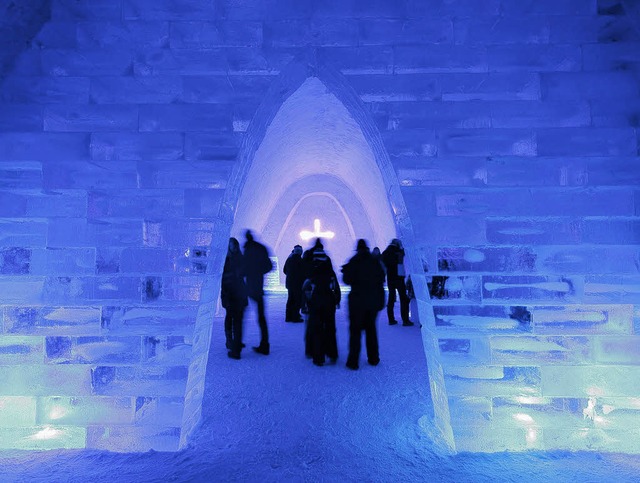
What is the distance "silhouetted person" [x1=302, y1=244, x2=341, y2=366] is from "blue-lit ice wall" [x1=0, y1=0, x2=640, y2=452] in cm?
185

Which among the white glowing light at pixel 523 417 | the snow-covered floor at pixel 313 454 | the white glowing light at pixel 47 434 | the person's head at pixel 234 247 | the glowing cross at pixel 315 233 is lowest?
the snow-covered floor at pixel 313 454

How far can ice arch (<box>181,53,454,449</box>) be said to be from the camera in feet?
8.27

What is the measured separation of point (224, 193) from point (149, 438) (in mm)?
1656

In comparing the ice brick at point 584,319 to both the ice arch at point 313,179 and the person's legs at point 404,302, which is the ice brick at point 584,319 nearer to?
the ice arch at point 313,179

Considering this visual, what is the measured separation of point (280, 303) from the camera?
9727mm

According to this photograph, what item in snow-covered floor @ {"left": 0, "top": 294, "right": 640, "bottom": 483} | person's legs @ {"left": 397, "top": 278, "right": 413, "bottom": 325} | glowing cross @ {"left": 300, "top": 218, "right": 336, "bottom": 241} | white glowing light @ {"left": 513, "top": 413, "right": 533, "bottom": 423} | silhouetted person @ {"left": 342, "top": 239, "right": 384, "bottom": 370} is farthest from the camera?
glowing cross @ {"left": 300, "top": 218, "right": 336, "bottom": 241}

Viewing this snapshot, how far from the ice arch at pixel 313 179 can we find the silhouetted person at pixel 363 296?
433 millimetres

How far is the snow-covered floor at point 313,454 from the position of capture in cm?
212

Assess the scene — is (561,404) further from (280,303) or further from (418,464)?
(280,303)

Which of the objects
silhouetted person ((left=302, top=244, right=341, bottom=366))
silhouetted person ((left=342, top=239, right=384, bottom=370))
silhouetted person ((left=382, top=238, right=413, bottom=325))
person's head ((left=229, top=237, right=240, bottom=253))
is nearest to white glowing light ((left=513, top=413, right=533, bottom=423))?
silhouetted person ((left=342, top=239, right=384, bottom=370))

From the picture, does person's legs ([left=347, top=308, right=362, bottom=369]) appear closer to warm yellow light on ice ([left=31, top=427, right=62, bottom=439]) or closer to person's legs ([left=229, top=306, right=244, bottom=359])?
person's legs ([left=229, top=306, right=244, bottom=359])

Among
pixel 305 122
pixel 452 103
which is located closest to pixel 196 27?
pixel 452 103

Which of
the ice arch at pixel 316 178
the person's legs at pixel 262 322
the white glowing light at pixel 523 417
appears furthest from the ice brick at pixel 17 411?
the ice arch at pixel 316 178

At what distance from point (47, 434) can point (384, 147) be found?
2916 mm
